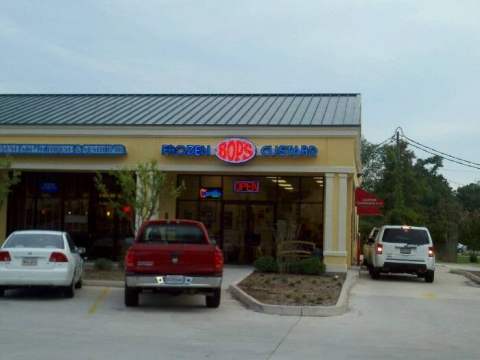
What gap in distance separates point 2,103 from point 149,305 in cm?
1995

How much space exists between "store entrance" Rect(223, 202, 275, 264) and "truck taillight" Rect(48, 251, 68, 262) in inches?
510

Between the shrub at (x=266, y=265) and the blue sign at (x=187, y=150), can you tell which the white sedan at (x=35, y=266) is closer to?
the shrub at (x=266, y=265)

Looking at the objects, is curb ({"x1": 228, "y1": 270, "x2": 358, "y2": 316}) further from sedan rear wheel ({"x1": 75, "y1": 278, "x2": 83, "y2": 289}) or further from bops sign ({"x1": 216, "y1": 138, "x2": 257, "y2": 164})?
bops sign ({"x1": 216, "y1": 138, "x2": 257, "y2": 164})

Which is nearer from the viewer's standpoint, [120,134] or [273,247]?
[120,134]

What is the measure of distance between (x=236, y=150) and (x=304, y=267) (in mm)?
4888

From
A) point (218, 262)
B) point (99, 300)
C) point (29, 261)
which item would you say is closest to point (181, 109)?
point (99, 300)

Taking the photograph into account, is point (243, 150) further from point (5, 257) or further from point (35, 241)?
point (5, 257)

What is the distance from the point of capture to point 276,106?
28938mm

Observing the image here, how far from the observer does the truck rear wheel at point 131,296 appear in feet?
46.0

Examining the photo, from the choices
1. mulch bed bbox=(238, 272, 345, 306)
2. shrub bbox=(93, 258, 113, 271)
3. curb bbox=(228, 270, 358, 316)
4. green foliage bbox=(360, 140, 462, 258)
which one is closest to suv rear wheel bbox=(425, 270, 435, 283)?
mulch bed bbox=(238, 272, 345, 306)

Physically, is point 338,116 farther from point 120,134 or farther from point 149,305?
point 149,305

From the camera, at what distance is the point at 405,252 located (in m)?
23.1

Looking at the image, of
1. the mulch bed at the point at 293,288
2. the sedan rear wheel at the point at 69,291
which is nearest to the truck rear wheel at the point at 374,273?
the mulch bed at the point at 293,288

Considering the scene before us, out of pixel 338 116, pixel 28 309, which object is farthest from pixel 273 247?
pixel 28 309
